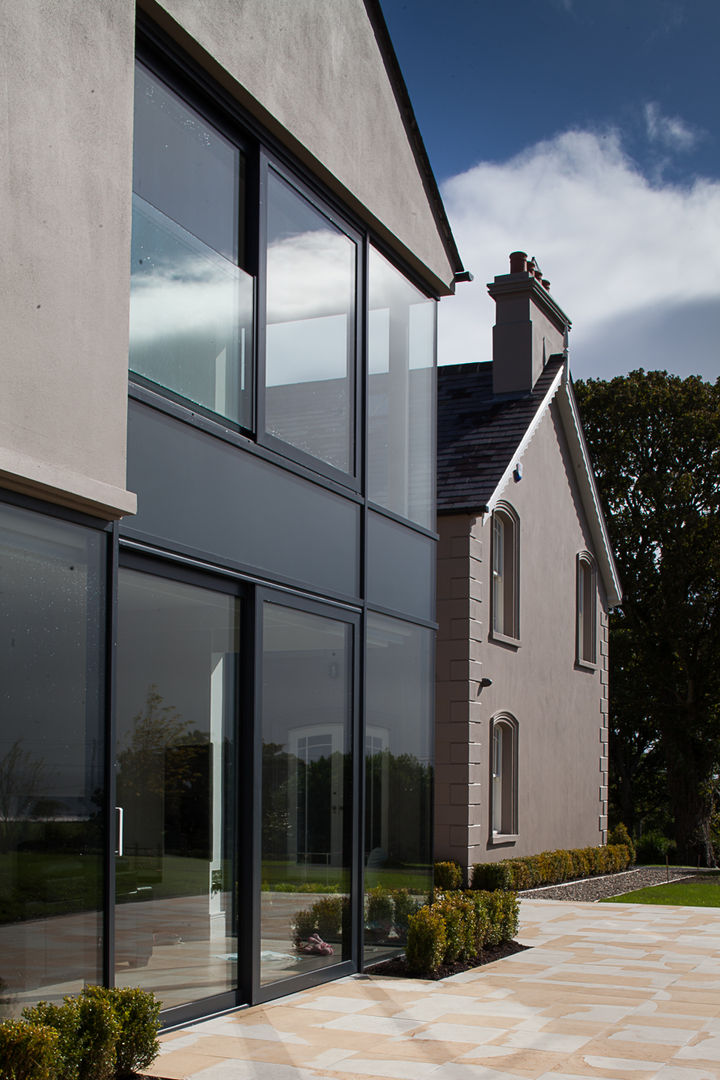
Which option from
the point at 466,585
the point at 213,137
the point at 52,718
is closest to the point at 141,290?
the point at 213,137

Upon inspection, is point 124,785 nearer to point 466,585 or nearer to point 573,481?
point 466,585

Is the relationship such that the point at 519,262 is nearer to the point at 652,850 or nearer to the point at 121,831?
the point at 652,850

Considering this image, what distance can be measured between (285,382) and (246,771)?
3072 mm

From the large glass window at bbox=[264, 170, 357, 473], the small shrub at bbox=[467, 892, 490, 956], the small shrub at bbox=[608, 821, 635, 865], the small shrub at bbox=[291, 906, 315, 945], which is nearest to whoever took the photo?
the small shrub at bbox=[291, 906, 315, 945]

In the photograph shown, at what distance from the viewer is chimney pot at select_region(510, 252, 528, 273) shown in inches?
888

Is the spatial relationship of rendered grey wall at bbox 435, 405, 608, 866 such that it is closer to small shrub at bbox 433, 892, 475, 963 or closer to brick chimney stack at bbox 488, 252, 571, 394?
brick chimney stack at bbox 488, 252, 571, 394

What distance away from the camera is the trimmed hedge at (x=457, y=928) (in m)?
10.2

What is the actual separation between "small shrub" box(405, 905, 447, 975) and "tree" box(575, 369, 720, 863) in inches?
890

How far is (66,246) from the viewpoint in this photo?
666cm

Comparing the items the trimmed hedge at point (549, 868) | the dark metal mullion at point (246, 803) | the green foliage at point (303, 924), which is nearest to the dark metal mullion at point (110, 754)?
the dark metal mullion at point (246, 803)

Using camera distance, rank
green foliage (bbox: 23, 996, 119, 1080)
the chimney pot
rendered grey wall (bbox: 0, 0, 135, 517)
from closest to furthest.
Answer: green foliage (bbox: 23, 996, 119, 1080) < rendered grey wall (bbox: 0, 0, 135, 517) < the chimney pot

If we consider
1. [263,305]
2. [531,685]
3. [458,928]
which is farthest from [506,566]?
[263,305]

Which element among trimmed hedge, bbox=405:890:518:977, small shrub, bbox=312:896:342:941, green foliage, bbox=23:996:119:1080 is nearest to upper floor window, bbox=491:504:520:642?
trimmed hedge, bbox=405:890:518:977

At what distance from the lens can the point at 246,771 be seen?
8.51 metres
